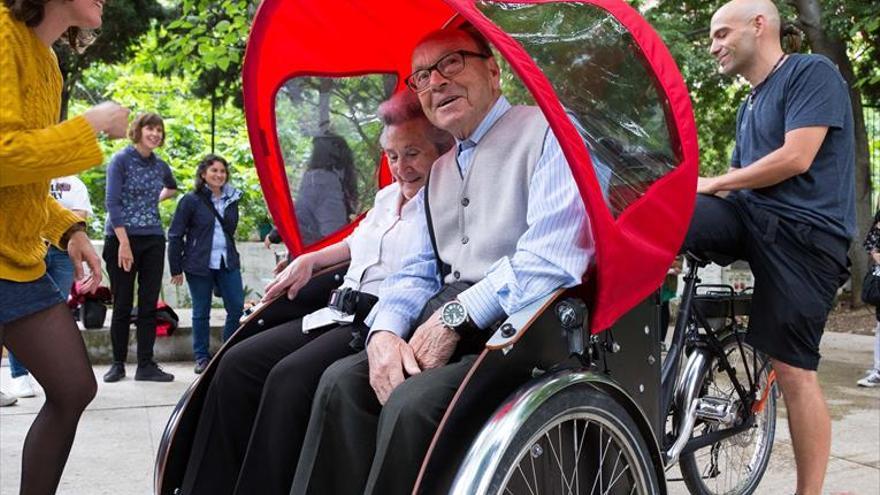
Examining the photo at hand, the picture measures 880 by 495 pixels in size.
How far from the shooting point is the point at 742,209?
3.48 m

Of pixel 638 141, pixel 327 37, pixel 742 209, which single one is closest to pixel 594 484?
pixel 638 141

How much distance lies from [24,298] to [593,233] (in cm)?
157

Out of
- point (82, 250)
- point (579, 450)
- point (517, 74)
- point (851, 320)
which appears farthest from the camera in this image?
point (851, 320)

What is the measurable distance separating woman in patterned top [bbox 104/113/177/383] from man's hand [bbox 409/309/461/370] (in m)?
4.51

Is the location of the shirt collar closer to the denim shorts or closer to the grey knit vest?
the grey knit vest

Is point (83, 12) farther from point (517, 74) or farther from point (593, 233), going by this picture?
point (593, 233)

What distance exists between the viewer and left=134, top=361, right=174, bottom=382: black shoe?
22.5ft

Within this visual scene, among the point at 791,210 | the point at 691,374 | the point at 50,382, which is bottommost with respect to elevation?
the point at 691,374

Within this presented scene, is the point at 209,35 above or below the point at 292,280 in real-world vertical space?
above

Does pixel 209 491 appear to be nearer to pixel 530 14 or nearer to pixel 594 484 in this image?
pixel 594 484

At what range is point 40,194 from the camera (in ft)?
8.93

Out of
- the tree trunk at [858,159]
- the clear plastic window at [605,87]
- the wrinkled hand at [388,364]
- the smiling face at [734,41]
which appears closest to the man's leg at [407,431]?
the wrinkled hand at [388,364]

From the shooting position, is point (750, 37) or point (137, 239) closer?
point (750, 37)

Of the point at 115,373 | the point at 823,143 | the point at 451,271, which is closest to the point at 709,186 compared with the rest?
the point at 823,143
